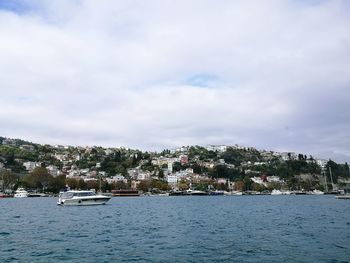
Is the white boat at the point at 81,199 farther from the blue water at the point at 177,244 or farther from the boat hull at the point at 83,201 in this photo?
the blue water at the point at 177,244

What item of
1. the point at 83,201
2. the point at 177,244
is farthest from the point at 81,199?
the point at 177,244

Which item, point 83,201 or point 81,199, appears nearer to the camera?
point 81,199

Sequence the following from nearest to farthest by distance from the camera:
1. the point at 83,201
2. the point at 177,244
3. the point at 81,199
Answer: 1. the point at 177,244
2. the point at 81,199
3. the point at 83,201

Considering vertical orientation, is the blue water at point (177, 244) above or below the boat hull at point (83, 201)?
below

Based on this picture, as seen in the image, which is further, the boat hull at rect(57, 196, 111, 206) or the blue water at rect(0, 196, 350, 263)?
the boat hull at rect(57, 196, 111, 206)

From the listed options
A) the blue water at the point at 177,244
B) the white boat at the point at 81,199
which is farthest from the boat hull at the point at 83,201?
the blue water at the point at 177,244

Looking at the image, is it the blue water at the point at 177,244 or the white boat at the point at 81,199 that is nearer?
the blue water at the point at 177,244

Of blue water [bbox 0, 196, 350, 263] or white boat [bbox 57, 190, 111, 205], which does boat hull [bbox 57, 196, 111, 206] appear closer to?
white boat [bbox 57, 190, 111, 205]

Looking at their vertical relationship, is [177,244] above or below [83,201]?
below

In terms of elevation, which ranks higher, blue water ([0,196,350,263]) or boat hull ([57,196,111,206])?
boat hull ([57,196,111,206])

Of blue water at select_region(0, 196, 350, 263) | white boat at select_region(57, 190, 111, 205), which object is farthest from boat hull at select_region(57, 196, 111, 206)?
blue water at select_region(0, 196, 350, 263)

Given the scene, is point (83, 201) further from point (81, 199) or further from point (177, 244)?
point (177, 244)

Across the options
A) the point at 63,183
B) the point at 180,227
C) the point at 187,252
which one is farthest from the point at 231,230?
the point at 63,183

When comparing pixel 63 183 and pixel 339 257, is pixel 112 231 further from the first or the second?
pixel 63 183
